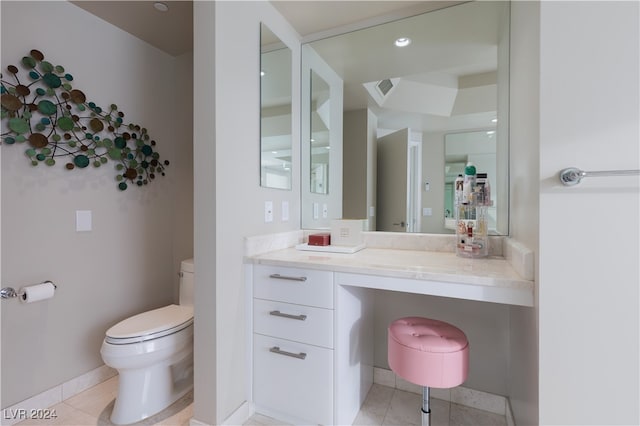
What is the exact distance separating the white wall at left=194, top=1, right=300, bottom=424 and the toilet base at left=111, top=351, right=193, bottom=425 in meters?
0.33

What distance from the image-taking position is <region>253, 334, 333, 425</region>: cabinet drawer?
1360 mm

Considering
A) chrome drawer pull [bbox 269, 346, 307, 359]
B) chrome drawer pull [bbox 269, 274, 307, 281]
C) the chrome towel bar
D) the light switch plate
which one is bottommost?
chrome drawer pull [bbox 269, 346, 307, 359]

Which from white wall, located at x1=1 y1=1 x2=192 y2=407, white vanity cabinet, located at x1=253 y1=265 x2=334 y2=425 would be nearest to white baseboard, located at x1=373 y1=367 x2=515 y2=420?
white vanity cabinet, located at x1=253 y1=265 x2=334 y2=425

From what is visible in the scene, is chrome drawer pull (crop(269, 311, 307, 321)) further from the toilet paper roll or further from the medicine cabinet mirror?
the toilet paper roll

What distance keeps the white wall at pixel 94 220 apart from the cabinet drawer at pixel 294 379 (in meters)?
1.17

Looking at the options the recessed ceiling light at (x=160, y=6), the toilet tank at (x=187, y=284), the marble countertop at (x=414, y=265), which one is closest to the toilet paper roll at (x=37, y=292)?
the toilet tank at (x=187, y=284)

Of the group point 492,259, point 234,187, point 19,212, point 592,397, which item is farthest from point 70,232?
point 592,397

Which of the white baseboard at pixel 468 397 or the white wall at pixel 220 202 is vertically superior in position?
the white wall at pixel 220 202

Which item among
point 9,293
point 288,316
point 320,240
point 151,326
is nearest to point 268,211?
point 320,240

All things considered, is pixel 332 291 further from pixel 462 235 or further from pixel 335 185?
pixel 335 185

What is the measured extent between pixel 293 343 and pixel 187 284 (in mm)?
925

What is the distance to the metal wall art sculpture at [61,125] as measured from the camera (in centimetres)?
148

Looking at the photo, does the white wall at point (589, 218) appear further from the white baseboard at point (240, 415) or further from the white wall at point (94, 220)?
the white wall at point (94, 220)

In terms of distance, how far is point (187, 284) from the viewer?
6.31 feet
